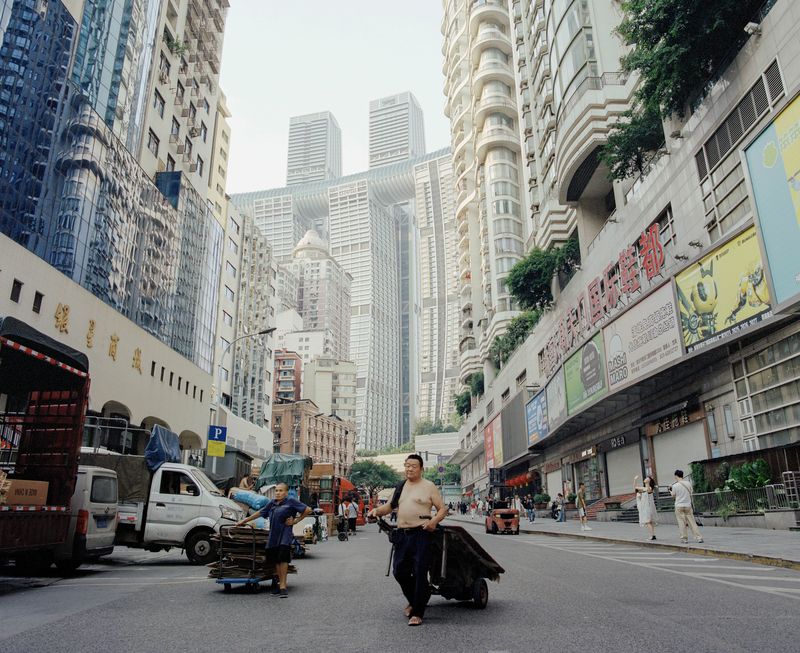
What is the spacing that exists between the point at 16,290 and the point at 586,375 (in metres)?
24.7

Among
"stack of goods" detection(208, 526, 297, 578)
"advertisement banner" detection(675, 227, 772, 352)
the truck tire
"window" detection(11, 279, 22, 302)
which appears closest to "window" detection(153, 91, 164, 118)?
"window" detection(11, 279, 22, 302)

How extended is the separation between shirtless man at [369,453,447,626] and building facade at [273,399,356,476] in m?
98.4

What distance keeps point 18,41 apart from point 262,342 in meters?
54.4

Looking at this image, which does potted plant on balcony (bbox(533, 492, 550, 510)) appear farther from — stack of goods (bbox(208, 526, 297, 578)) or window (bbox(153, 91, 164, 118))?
stack of goods (bbox(208, 526, 297, 578))

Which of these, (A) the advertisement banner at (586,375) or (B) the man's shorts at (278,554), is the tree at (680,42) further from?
(B) the man's shorts at (278,554)

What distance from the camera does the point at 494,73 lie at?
224 ft

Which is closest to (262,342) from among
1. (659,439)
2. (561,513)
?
(561,513)

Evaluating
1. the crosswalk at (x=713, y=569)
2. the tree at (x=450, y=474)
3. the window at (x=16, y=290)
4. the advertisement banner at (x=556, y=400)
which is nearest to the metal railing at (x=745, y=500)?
the crosswalk at (x=713, y=569)

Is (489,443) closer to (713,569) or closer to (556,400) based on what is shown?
(556,400)

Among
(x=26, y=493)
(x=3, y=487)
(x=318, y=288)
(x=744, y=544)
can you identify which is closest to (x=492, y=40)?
(x=744, y=544)

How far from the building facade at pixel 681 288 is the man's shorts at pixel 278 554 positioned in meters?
13.8

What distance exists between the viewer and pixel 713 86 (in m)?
20.8

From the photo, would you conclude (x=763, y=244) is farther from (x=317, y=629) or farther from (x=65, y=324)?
(x=65, y=324)

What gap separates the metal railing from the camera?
16.0m
